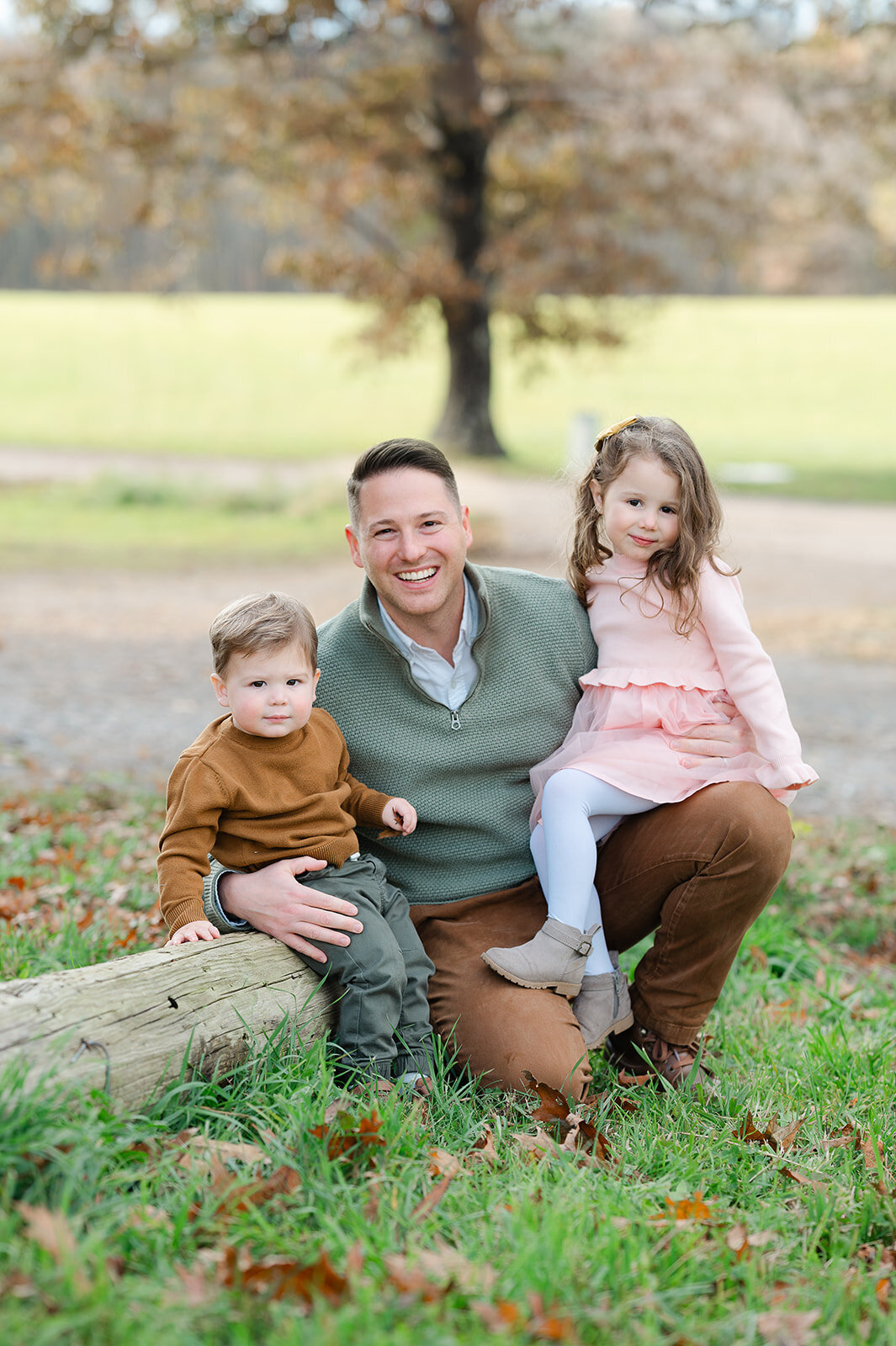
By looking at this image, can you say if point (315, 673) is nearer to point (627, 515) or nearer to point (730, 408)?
point (627, 515)

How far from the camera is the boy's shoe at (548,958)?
3.30m

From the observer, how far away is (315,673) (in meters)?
3.24

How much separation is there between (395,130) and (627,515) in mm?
15555

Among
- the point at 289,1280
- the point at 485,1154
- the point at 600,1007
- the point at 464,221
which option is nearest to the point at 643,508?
the point at 600,1007

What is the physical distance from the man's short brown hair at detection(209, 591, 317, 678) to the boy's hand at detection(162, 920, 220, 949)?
608mm

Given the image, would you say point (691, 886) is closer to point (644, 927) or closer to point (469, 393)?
point (644, 927)

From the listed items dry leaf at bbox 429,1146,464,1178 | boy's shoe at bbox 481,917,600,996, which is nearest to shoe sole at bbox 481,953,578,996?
boy's shoe at bbox 481,917,600,996

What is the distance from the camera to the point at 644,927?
364 cm

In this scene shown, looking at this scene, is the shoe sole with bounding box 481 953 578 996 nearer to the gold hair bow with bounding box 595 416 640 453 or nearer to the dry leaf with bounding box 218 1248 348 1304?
the dry leaf with bounding box 218 1248 348 1304

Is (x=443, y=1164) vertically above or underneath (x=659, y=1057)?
above

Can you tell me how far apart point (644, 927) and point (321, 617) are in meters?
6.88

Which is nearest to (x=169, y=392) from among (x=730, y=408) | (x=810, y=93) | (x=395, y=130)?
(x=730, y=408)

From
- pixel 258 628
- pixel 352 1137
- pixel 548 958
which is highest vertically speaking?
pixel 258 628

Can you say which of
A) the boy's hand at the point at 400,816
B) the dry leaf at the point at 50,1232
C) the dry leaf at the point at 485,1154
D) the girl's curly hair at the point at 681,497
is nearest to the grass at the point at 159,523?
the girl's curly hair at the point at 681,497
